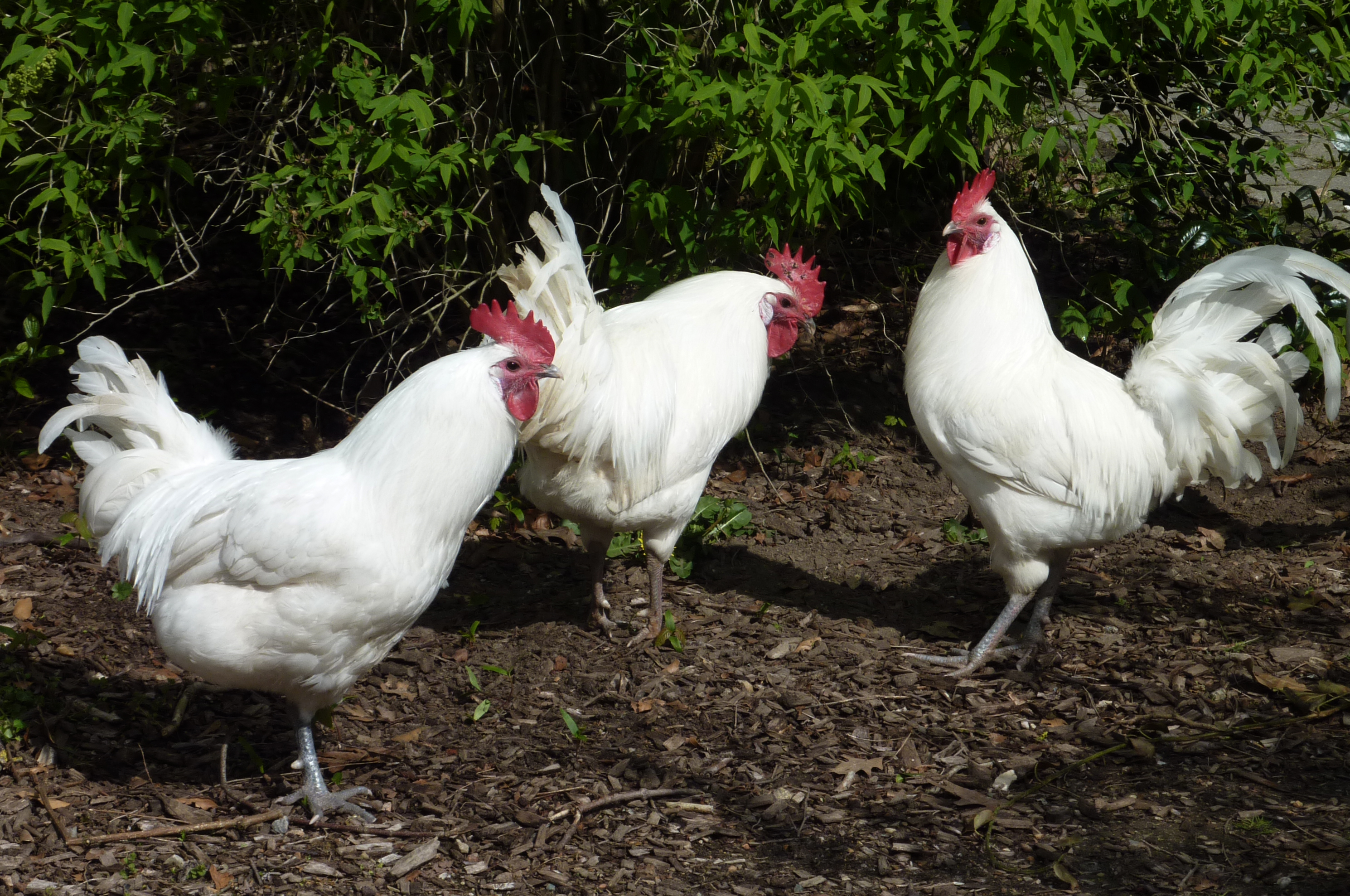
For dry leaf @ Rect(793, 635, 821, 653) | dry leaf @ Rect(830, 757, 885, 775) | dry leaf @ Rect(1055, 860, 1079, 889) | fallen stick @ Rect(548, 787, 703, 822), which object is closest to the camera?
dry leaf @ Rect(1055, 860, 1079, 889)

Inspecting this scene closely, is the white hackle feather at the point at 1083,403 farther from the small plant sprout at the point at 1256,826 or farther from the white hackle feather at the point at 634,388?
the small plant sprout at the point at 1256,826

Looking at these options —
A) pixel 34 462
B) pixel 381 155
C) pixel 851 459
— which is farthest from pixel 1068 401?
pixel 34 462

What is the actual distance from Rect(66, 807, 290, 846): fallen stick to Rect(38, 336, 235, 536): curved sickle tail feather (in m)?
1.17

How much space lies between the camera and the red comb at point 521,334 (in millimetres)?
3906

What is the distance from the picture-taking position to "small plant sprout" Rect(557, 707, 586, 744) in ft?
15.2

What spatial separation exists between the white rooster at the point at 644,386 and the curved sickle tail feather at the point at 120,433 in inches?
57.8

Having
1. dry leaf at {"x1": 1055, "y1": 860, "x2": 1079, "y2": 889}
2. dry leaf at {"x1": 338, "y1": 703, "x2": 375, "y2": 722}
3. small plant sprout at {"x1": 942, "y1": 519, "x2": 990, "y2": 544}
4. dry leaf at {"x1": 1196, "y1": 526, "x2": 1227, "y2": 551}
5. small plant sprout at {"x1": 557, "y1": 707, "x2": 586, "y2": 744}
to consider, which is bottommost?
dry leaf at {"x1": 1196, "y1": 526, "x2": 1227, "y2": 551}

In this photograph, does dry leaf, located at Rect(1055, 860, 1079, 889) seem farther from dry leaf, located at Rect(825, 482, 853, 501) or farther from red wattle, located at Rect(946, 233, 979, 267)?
dry leaf, located at Rect(825, 482, 853, 501)

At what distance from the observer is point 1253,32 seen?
5500 millimetres

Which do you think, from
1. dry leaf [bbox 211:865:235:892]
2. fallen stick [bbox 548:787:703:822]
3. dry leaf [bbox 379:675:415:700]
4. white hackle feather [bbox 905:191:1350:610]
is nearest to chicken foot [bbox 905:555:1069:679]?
white hackle feather [bbox 905:191:1350:610]

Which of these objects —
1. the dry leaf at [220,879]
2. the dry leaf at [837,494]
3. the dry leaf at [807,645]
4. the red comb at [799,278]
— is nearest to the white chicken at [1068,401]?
the dry leaf at [807,645]

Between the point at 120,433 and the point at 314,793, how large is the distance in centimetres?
164

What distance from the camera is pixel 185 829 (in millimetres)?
3887

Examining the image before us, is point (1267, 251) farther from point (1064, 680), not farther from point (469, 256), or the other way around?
point (469, 256)
